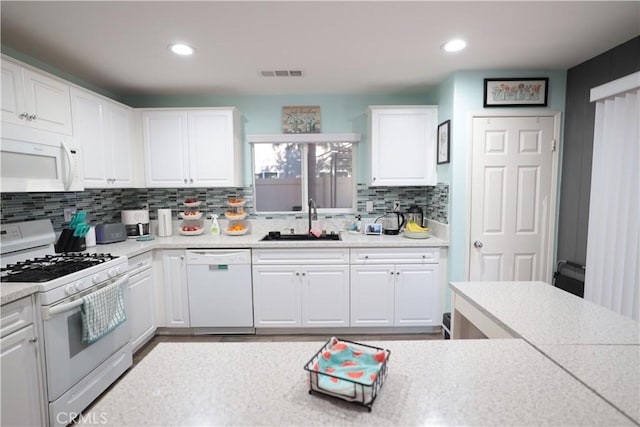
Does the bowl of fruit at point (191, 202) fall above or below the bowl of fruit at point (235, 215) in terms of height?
above

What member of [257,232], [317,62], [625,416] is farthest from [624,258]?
[257,232]

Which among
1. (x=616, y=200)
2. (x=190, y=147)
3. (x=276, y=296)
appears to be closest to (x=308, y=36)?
(x=190, y=147)

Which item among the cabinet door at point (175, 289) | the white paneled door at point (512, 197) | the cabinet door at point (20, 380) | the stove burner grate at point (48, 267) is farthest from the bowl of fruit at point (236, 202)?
the white paneled door at point (512, 197)

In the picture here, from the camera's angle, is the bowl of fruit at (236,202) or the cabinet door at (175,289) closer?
the cabinet door at (175,289)

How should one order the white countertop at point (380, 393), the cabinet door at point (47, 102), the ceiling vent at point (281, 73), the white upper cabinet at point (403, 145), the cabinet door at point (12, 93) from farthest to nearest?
the white upper cabinet at point (403, 145), the ceiling vent at point (281, 73), the cabinet door at point (47, 102), the cabinet door at point (12, 93), the white countertop at point (380, 393)

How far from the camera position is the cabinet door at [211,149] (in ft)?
9.78

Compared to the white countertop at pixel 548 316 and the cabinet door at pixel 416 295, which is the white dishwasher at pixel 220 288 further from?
the white countertop at pixel 548 316

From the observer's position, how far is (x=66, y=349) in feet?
5.70

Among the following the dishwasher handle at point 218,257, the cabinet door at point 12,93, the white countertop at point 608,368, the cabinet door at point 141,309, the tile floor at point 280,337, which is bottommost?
the tile floor at point 280,337

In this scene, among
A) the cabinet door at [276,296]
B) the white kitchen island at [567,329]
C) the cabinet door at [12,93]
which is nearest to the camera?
the white kitchen island at [567,329]

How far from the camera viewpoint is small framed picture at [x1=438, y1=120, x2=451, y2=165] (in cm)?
269

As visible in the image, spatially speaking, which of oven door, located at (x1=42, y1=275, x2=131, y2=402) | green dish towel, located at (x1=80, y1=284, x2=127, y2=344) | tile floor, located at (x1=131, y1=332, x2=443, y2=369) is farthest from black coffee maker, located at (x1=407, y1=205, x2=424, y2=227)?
oven door, located at (x1=42, y1=275, x2=131, y2=402)

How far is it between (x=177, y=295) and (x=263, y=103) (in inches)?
85.4

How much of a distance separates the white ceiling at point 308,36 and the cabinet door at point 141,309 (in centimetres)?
178
